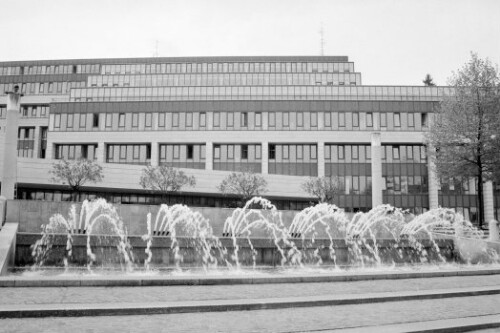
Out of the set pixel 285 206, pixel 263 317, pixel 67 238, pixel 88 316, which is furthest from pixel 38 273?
pixel 285 206

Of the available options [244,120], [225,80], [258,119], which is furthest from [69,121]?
[225,80]

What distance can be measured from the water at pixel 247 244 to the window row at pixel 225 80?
44.3 meters

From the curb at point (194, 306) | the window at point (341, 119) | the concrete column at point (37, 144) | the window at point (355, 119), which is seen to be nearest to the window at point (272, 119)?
the window at point (341, 119)

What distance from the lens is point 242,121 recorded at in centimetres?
6028

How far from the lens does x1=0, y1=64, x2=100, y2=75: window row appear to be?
8125cm

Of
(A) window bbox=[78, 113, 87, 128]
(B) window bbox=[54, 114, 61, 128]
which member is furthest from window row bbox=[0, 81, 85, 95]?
(A) window bbox=[78, 113, 87, 128]

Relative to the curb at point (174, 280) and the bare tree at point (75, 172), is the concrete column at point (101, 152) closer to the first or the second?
the bare tree at point (75, 172)

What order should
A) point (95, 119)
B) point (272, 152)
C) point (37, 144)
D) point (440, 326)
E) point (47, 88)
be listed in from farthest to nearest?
point (47, 88) < point (37, 144) < point (95, 119) < point (272, 152) < point (440, 326)

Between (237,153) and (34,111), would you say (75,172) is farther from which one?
(34,111)

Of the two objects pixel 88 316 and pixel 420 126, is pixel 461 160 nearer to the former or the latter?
pixel 420 126

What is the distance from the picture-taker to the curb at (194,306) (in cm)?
955

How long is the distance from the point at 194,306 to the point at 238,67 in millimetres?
70183

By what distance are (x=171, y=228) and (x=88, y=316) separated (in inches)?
669

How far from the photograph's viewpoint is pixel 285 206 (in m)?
57.1
